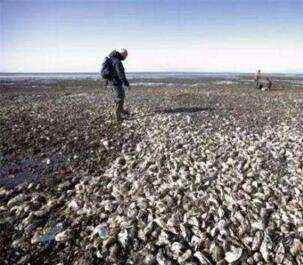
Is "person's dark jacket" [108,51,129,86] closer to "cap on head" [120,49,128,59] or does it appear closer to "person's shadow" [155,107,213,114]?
"cap on head" [120,49,128,59]

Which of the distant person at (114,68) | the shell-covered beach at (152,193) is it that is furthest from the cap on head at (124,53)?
the shell-covered beach at (152,193)

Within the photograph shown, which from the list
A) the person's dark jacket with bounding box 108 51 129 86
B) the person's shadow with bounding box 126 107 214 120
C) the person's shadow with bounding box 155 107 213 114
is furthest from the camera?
the person's shadow with bounding box 155 107 213 114

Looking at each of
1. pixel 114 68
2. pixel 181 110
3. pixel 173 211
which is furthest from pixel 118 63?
pixel 173 211

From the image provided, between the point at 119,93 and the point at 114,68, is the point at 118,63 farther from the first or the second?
the point at 119,93

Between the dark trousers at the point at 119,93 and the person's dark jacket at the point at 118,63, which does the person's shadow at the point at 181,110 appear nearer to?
the dark trousers at the point at 119,93

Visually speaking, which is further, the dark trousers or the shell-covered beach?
the dark trousers

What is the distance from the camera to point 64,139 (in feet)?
52.2

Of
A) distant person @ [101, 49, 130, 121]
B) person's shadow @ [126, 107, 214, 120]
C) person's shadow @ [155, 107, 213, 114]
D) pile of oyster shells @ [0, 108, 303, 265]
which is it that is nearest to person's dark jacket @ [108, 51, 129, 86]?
distant person @ [101, 49, 130, 121]

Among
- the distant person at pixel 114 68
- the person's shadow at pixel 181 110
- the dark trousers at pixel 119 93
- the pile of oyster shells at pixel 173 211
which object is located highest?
the distant person at pixel 114 68

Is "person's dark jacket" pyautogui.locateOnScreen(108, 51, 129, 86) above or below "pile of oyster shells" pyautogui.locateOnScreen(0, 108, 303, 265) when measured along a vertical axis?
above

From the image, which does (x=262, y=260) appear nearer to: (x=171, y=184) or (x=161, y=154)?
(x=171, y=184)

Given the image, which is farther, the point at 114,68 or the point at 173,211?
the point at 114,68

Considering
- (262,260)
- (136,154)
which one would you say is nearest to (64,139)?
(136,154)

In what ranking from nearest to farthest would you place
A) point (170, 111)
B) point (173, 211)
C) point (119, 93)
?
point (173, 211)
point (119, 93)
point (170, 111)
